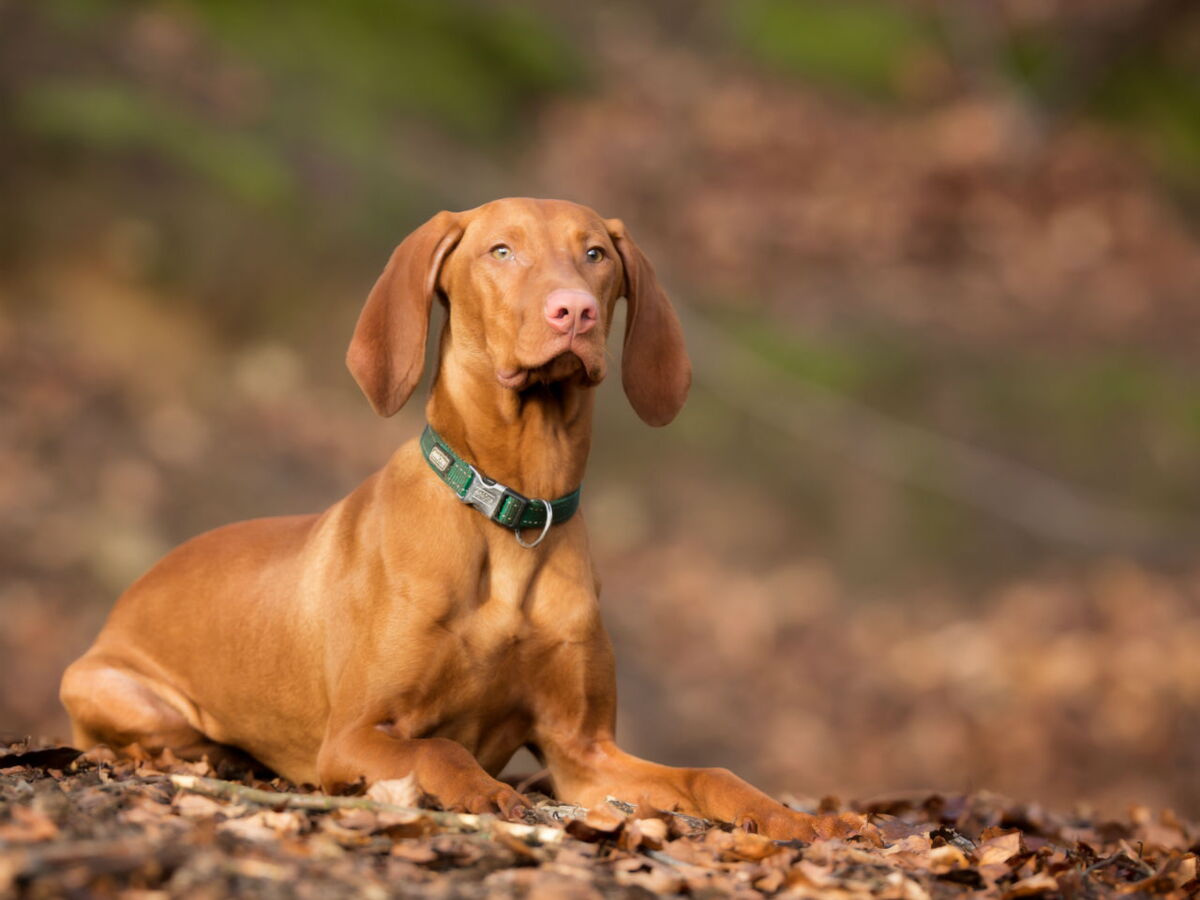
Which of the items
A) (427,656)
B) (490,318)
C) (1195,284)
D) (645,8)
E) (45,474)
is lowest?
(427,656)

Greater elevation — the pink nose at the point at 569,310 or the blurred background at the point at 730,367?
the blurred background at the point at 730,367

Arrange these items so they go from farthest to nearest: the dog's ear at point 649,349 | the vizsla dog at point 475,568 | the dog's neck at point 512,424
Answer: the dog's ear at point 649,349, the dog's neck at point 512,424, the vizsla dog at point 475,568

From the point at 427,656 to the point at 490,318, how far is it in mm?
1101

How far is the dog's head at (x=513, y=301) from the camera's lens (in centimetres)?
477

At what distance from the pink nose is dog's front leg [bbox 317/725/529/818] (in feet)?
4.39

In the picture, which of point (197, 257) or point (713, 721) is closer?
point (713, 721)

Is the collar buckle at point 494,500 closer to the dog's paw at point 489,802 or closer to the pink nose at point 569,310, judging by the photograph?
the pink nose at point 569,310

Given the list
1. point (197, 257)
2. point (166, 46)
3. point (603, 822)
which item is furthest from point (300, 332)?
point (603, 822)

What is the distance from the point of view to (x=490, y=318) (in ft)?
16.1

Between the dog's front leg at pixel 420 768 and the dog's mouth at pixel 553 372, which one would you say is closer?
the dog's front leg at pixel 420 768

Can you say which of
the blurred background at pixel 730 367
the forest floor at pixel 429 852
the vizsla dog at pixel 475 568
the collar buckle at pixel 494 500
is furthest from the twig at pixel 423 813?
the blurred background at pixel 730 367

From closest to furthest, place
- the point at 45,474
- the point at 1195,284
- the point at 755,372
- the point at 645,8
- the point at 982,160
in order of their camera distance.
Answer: the point at 45,474
the point at 755,372
the point at 1195,284
the point at 982,160
the point at 645,8

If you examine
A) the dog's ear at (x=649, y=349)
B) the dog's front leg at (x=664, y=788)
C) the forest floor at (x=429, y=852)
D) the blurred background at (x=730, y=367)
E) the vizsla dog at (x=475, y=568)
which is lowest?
the forest floor at (x=429, y=852)

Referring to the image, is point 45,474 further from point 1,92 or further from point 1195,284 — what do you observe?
point 1195,284
